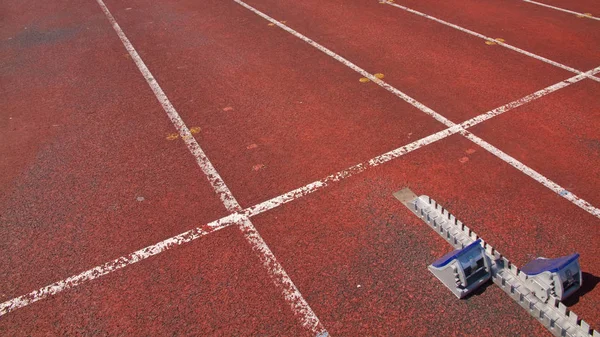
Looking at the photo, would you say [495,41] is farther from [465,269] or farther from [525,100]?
[465,269]

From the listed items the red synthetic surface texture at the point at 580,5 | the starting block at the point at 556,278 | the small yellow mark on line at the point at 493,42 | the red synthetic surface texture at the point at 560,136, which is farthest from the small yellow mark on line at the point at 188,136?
the red synthetic surface texture at the point at 580,5

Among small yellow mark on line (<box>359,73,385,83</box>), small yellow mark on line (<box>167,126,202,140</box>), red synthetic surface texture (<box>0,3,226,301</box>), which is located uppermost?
small yellow mark on line (<box>359,73,385,83</box>)

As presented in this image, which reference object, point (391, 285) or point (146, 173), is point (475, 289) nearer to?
point (391, 285)

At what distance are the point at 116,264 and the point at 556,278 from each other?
369 cm

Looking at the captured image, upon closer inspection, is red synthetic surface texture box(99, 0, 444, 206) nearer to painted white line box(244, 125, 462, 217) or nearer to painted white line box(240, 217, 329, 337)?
painted white line box(244, 125, 462, 217)

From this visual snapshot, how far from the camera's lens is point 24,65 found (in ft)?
28.3

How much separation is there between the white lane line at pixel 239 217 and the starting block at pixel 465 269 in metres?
1.54

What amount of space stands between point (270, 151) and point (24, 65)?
581 cm

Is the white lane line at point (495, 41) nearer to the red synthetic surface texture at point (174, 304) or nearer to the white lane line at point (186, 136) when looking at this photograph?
the white lane line at point (186, 136)

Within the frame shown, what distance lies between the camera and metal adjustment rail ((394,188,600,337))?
3.38 metres

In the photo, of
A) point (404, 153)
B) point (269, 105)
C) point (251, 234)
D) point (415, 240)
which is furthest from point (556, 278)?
point (269, 105)

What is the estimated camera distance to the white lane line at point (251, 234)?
12.2ft

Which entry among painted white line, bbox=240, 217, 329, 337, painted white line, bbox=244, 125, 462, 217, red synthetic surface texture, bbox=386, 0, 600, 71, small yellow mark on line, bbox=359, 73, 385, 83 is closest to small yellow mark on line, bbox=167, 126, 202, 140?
painted white line, bbox=244, 125, 462, 217

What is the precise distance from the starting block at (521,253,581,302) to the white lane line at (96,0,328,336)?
1.68m
